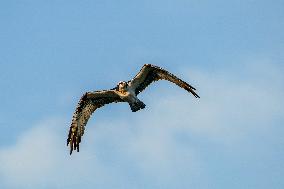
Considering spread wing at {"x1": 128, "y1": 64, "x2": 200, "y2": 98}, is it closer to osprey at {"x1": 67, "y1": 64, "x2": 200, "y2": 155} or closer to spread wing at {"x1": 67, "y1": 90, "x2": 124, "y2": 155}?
osprey at {"x1": 67, "y1": 64, "x2": 200, "y2": 155}

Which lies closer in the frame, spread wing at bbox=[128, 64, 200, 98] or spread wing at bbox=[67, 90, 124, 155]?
spread wing at bbox=[128, 64, 200, 98]

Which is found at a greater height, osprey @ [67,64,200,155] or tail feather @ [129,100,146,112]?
osprey @ [67,64,200,155]

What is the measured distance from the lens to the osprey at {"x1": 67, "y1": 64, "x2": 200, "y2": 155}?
88.6ft

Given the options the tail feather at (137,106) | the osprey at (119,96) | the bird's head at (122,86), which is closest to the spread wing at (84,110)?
the osprey at (119,96)

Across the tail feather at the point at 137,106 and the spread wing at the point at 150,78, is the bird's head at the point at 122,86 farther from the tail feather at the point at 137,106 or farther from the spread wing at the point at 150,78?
the tail feather at the point at 137,106

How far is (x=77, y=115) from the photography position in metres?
28.5

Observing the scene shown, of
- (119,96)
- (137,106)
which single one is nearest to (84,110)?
(119,96)

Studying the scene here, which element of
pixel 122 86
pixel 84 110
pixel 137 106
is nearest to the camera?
pixel 137 106

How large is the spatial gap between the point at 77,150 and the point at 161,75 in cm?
444

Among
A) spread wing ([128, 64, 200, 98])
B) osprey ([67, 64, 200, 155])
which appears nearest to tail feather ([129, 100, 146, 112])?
osprey ([67, 64, 200, 155])

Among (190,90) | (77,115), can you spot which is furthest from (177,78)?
(77,115)

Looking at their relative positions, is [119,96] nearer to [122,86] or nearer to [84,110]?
[122,86]

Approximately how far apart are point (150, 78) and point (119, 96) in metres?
1.41

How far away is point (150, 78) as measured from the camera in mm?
27531
